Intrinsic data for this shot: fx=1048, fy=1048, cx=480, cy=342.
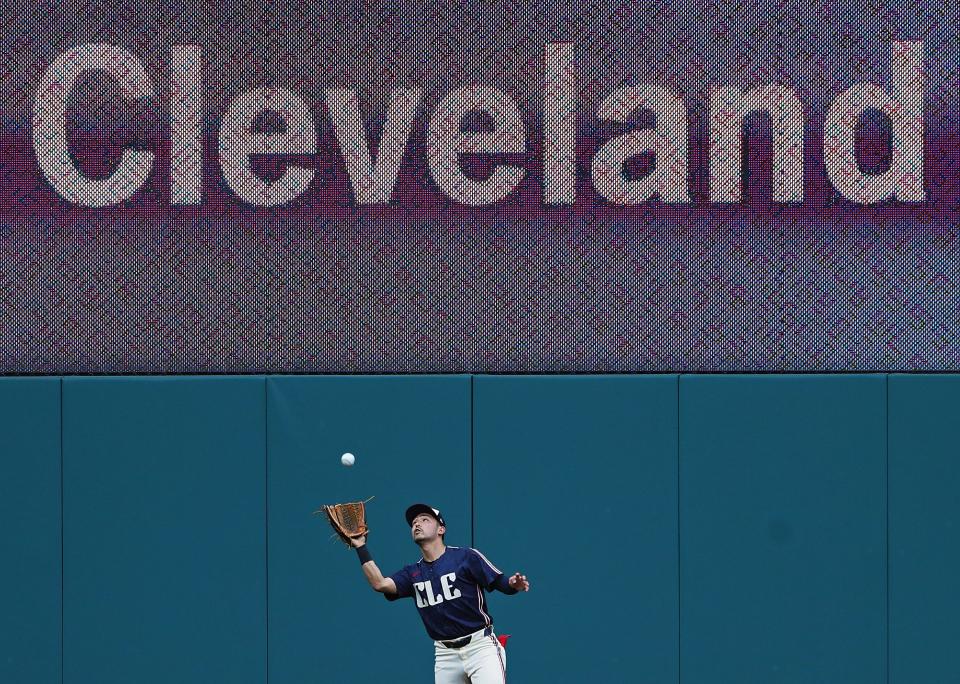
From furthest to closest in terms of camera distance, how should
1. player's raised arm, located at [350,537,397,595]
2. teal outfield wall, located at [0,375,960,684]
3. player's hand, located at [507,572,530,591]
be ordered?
teal outfield wall, located at [0,375,960,684], player's raised arm, located at [350,537,397,595], player's hand, located at [507,572,530,591]

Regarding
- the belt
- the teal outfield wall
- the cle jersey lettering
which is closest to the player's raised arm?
the cle jersey lettering

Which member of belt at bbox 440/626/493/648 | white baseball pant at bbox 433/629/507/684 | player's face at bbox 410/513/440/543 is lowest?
white baseball pant at bbox 433/629/507/684

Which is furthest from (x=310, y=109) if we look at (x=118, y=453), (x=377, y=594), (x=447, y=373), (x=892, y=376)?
(x=892, y=376)

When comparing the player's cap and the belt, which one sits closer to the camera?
the belt

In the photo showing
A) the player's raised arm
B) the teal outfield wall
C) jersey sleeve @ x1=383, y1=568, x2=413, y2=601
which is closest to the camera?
the player's raised arm

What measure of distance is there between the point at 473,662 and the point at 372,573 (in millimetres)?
767

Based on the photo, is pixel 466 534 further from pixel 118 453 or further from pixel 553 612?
pixel 118 453

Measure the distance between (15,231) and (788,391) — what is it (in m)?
5.32

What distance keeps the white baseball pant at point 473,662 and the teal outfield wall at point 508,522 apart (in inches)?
36.6

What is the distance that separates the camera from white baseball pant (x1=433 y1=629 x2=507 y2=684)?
5895 mm

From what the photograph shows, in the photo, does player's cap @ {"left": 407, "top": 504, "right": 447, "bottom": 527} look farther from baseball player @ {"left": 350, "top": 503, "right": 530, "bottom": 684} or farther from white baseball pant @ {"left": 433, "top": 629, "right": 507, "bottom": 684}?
white baseball pant @ {"left": 433, "top": 629, "right": 507, "bottom": 684}

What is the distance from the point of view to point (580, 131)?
23.3 ft

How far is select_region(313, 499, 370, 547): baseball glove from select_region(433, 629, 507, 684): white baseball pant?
0.78 m

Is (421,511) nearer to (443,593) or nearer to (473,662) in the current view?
(443,593)
